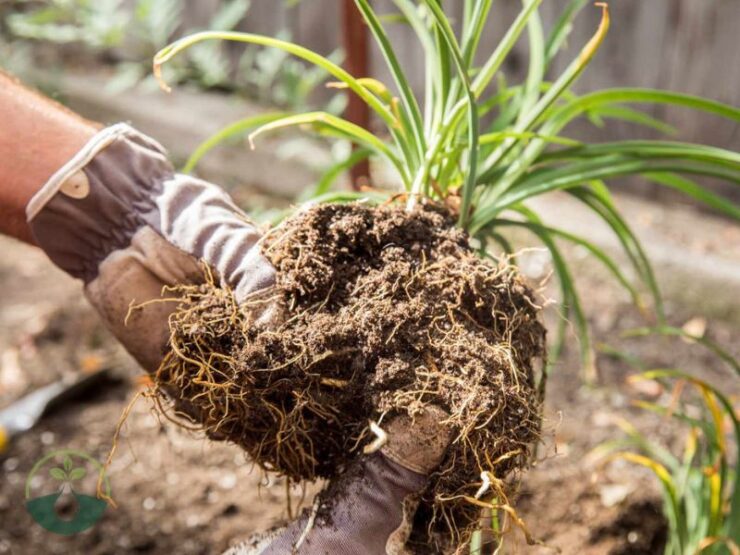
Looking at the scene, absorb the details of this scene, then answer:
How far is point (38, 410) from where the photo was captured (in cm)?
193

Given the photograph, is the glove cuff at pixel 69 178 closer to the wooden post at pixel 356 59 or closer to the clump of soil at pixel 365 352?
the clump of soil at pixel 365 352

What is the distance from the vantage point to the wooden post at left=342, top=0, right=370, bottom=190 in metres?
1.60

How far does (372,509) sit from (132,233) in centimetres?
47

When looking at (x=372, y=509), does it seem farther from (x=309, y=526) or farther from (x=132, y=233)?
(x=132, y=233)

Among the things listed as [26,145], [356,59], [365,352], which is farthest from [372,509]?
[356,59]

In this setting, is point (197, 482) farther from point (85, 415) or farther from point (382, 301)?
point (382, 301)

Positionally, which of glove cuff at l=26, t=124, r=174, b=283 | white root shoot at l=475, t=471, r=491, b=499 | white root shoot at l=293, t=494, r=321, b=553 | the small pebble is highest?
glove cuff at l=26, t=124, r=174, b=283

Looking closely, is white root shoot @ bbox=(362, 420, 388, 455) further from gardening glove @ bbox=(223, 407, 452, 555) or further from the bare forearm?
the bare forearm

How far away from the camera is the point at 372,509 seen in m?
0.94

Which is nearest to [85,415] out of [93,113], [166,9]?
[166,9]

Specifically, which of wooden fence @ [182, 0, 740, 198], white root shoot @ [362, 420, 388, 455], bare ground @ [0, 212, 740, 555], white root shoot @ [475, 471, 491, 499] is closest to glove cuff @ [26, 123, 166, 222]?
bare ground @ [0, 212, 740, 555]

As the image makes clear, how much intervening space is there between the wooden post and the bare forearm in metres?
0.62

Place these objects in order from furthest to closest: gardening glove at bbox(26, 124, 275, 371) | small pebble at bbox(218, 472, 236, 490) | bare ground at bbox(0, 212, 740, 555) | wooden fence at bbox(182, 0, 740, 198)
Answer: wooden fence at bbox(182, 0, 740, 198)
small pebble at bbox(218, 472, 236, 490)
bare ground at bbox(0, 212, 740, 555)
gardening glove at bbox(26, 124, 275, 371)

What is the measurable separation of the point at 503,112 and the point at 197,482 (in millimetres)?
1005
